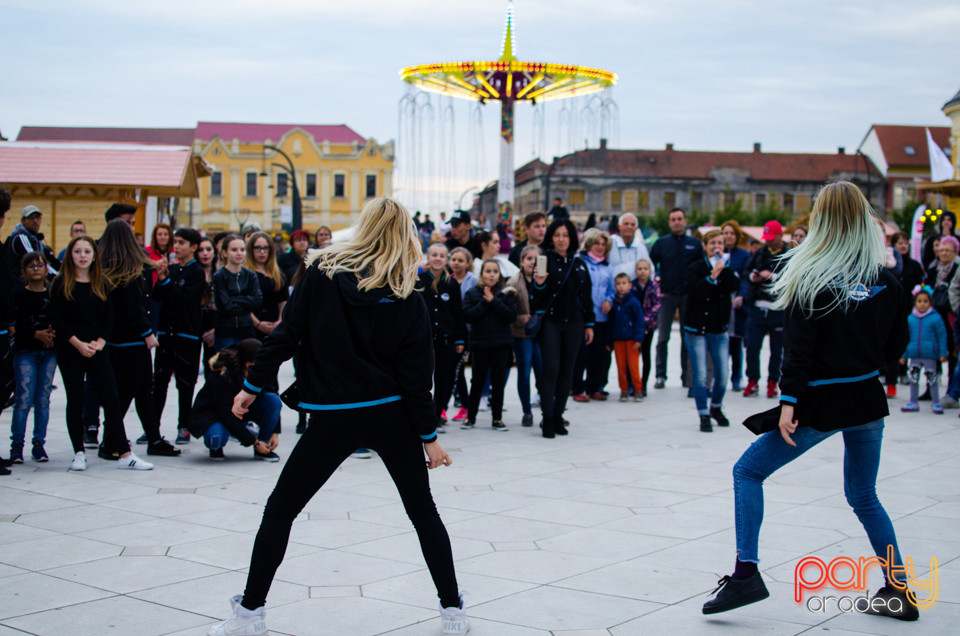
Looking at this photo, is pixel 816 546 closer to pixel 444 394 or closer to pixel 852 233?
pixel 852 233

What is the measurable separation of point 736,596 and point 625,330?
7449 millimetres

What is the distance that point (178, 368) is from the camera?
8328 millimetres

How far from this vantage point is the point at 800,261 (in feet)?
13.8

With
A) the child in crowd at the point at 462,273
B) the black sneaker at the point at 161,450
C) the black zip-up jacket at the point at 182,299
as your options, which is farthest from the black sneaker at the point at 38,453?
the child in crowd at the point at 462,273

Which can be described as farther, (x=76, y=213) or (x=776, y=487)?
(x=76, y=213)

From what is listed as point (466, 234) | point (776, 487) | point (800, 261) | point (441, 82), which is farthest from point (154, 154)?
point (800, 261)

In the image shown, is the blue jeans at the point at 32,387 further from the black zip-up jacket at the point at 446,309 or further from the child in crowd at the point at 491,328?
the child in crowd at the point at 491,328

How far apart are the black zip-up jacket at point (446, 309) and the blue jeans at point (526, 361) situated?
660mm

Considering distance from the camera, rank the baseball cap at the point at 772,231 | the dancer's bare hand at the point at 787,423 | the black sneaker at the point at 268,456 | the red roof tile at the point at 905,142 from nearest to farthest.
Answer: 1. the dancer's bare hand at the point at 787,423
2. the black sneaker at the point at 268,456
3. the baseball cap at the point at 772,231
4. the red roof tile at the point at 905,142

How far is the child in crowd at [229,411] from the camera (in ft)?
24.7

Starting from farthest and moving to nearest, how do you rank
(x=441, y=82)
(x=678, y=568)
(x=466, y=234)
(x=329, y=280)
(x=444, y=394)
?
(x=441, y=82)
(x=466, y=234)
(x=444, y=394)
(x=678, y=568)
(x=329, y=280)

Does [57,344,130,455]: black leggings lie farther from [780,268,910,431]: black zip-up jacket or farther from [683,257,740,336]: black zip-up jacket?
[683,257,740,336]: black zip-up jacket

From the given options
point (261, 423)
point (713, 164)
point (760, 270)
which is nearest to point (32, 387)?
point (261, 423)

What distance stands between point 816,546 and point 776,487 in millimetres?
1546
